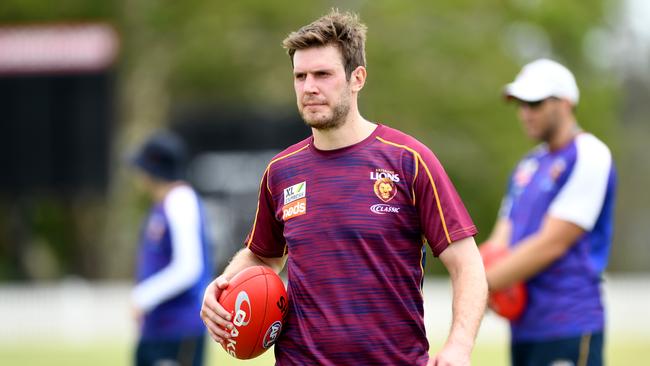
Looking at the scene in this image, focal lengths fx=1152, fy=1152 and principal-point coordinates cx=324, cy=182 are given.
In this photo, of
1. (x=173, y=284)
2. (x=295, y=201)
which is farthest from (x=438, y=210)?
(x=173, y=284)

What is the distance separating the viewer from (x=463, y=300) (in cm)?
429

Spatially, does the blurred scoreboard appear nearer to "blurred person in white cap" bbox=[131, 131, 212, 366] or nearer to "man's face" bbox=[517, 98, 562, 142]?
"blurred person in white cap" bbox=[131, 131, 212, 366]

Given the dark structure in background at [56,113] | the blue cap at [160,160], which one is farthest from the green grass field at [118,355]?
the blue cap at [160,160]

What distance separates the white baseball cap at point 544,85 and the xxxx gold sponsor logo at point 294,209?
1967 millimetres

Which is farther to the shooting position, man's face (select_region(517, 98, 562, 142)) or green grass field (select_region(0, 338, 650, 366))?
green grass field (select_region(0, 338, 650, 366))

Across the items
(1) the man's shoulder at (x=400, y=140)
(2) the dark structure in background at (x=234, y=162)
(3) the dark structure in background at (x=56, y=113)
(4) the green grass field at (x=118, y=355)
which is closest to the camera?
(1) the man's shoulder at (x=400, y=140)

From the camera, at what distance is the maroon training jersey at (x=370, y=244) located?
4418mm

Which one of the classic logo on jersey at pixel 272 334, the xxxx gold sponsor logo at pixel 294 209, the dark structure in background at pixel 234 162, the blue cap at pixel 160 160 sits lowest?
the dark structure in background at pixel 234 162

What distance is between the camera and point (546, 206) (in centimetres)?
610

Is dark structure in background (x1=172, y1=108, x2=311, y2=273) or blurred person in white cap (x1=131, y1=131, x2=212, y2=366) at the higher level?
blurred person in white cap (x1=131, y1=131, x2=212, y2=366)

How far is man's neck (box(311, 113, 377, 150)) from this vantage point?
4.52 metres

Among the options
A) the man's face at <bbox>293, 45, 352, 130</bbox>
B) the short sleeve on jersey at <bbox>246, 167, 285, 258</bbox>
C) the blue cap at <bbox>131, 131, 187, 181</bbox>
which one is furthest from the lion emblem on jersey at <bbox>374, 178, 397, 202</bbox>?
the blue cap at <bbox>131, 131, 187, 181</bbox>

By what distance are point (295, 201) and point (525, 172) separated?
214cm

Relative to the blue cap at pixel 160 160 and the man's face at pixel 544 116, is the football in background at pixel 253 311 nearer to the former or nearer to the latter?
the man's face at pixel 544 116
